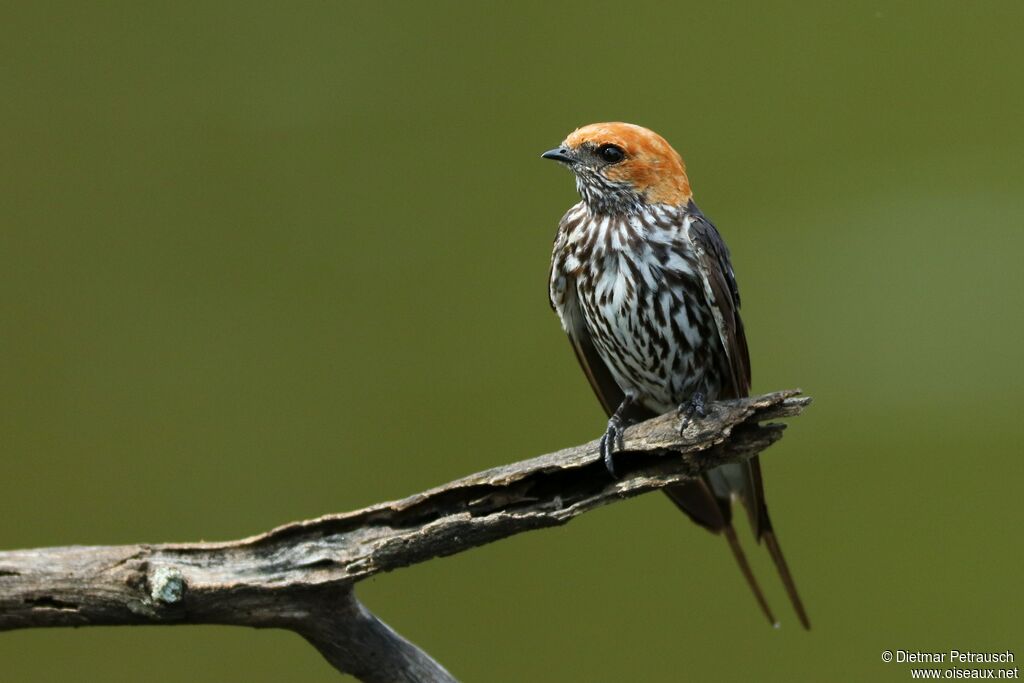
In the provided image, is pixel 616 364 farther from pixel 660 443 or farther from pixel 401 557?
pixel 401 557

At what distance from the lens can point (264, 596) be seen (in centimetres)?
179

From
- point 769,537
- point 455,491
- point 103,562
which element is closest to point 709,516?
point 769,537

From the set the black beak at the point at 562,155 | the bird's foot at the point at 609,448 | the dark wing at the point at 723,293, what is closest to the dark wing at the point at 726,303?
the dark wing at the point at 723,293

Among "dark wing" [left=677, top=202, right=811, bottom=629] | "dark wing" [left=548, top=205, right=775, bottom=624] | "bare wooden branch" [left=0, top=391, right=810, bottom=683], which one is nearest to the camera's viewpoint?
"bare wooden branch" [left=0, top=391, right=810, bottom=683]

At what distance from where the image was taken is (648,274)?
7.11 feet

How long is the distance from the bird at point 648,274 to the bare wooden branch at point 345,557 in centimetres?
29

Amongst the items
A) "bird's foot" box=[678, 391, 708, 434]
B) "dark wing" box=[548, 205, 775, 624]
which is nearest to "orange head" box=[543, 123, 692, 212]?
"dark wing" box=[548, 205, 775, 624]

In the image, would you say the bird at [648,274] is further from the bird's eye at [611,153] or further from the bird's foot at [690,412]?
the bird's foot at [690,412]

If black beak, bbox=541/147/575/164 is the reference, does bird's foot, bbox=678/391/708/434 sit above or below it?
below

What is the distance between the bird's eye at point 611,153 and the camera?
219cm

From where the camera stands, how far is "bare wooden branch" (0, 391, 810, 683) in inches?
69.6

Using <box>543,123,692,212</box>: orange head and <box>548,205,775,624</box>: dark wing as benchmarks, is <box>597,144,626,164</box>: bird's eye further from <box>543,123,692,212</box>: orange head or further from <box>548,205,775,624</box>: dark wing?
<box>548,205,775,624</box>: dark wing

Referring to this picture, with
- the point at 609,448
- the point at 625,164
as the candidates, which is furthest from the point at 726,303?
the point at 609,448

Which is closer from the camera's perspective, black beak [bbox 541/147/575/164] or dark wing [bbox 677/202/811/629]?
dark wing [bbox 677/202/811/629]
